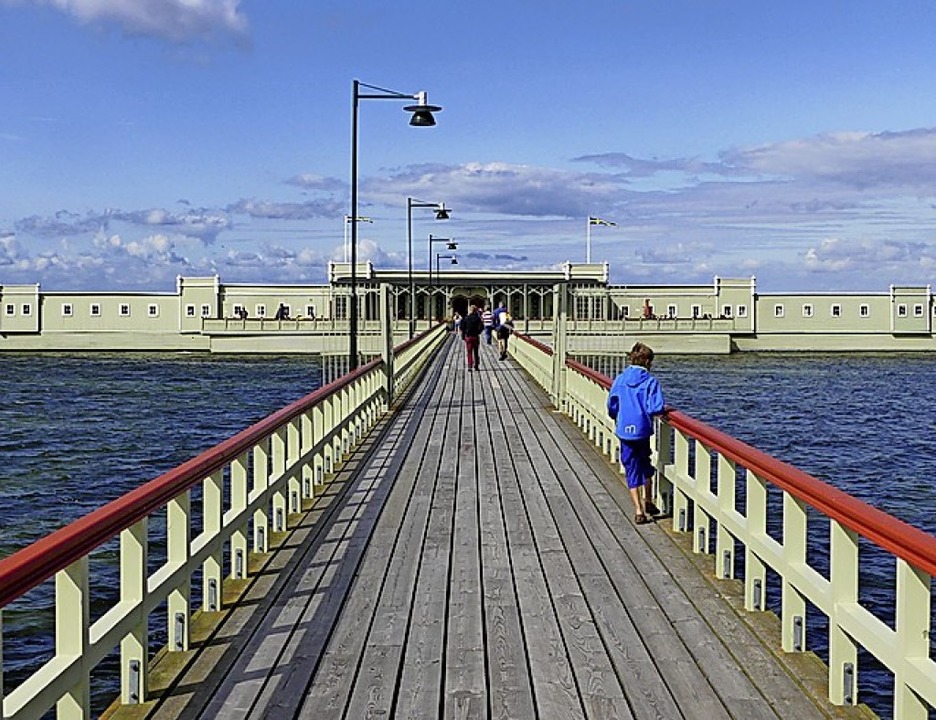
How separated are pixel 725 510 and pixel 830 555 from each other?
1.13m

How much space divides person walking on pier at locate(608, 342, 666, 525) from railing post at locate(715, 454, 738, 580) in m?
1.57

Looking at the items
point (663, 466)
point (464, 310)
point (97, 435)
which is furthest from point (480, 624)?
point (464, 310)

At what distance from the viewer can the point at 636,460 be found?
892 cm

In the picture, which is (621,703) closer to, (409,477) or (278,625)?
(278,625)

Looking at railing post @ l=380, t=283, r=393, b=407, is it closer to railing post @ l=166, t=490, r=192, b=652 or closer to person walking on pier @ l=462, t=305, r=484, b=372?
person walking on pier @ l=462, t=305, r=484, b=372

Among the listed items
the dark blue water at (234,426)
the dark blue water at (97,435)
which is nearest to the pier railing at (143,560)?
the dark blue water at (97,435)

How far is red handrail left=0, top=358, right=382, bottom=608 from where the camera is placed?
3695 mm

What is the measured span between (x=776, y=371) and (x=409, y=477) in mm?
52785

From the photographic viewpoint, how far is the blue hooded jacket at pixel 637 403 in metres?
8.83

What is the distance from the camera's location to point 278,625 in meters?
6.29

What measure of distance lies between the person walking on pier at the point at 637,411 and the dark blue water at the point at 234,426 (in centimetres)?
240

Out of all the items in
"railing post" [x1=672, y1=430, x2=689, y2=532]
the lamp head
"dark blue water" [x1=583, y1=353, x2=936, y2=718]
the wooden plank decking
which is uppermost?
the lamp head

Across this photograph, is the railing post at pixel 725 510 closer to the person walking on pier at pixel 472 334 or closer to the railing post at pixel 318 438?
the railing post at pixel 318 438

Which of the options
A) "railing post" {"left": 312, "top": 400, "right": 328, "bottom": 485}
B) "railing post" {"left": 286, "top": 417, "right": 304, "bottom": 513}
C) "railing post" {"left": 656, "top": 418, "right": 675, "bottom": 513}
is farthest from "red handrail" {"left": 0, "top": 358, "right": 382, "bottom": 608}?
"railing post" {"left": 656, "top": 418, "right": 675, "bottom": 513}
